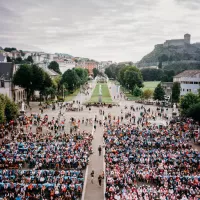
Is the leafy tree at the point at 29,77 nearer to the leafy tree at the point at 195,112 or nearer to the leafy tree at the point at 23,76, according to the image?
the leafy tree at the point at 23,76

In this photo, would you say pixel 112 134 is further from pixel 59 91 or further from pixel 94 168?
pixel 59 91

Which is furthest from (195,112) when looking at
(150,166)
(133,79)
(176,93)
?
(133,79)

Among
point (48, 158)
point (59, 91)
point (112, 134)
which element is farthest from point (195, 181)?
point (59, 91)

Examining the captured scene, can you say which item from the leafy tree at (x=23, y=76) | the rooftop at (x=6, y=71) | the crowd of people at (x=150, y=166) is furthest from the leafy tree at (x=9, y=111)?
the rooftop at (x=6, y=71)

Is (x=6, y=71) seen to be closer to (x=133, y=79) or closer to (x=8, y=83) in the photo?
(x=8, y=83)

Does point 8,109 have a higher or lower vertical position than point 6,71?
lower
